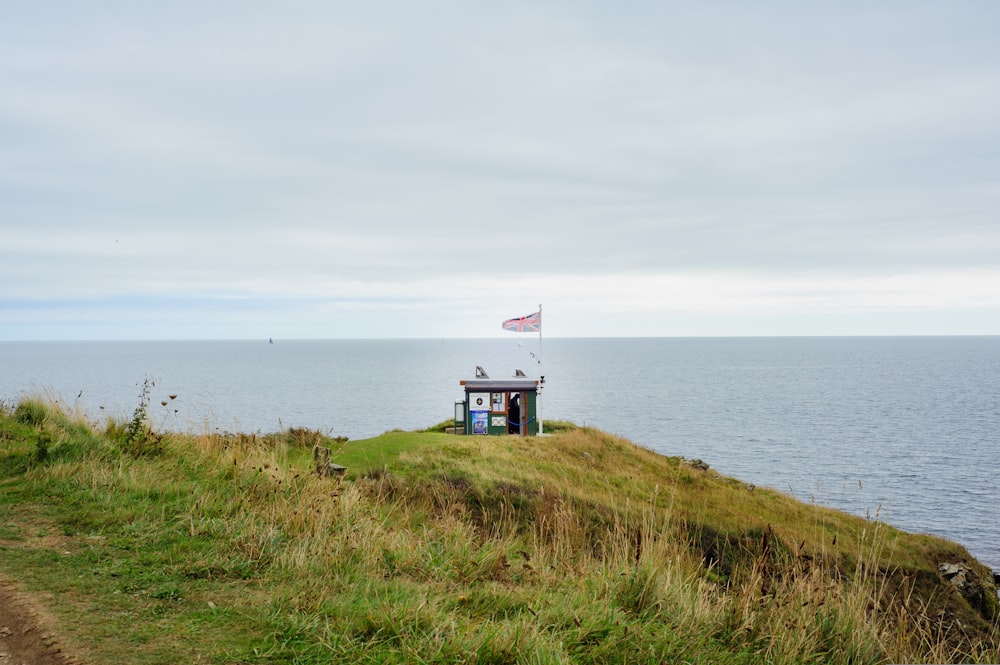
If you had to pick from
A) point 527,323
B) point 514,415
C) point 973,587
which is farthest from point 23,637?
point 527,323

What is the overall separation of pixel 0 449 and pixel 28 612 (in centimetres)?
619

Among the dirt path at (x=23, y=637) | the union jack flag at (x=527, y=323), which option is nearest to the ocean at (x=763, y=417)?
the union jack flag at (x=527, y=323)

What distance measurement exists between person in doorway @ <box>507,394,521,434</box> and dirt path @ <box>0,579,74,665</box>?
25.3 m

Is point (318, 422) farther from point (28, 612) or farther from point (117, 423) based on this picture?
point (28, 612)

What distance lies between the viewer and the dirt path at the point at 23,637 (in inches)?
178

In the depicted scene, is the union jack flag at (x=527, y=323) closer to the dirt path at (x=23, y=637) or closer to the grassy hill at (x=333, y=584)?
the grassy hill at (x=333, y=584)

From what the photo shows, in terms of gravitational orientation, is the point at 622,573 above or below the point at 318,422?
above

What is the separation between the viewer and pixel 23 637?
484cm

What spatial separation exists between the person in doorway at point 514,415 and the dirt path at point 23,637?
25309mm

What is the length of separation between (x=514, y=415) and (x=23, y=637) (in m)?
26.2

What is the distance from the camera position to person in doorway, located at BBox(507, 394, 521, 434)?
3036 centimetres

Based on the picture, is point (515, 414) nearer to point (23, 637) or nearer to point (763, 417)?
point (23, 637)

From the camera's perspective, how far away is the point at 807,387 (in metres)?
118

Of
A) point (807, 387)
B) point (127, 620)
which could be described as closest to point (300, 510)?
point (127, 620)
